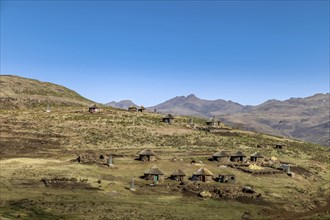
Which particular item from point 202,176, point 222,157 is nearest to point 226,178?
point 202,176

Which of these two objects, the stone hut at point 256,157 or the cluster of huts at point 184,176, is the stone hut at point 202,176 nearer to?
the cluster of huts at point 184,176

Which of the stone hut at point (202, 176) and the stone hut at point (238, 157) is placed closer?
the stone hut at point (202, 176)

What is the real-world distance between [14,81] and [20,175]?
445 feet

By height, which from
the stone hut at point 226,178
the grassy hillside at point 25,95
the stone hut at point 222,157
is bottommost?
the stone hut at point 226,178

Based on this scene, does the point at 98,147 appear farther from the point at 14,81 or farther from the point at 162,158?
the point at 14,81

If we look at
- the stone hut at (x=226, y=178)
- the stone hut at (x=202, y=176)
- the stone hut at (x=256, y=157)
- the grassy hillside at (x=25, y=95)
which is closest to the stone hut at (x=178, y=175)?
the stone hut at (x=202, y=176)

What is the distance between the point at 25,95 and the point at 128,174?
116 metres

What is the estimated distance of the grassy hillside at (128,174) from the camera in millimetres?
51344

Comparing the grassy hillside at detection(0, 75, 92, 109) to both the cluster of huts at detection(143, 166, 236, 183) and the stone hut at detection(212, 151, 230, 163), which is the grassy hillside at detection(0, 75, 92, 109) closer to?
the stone hut at detection(212, 151, 230, 163)

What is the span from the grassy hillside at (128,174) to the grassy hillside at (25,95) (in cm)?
3524

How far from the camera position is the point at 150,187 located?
63312 mm

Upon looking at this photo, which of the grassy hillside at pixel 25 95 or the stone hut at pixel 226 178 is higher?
the grassy hillside at pixel 25 95

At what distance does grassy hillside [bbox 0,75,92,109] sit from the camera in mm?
158750

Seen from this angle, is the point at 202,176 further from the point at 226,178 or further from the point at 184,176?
the point at 226,178
